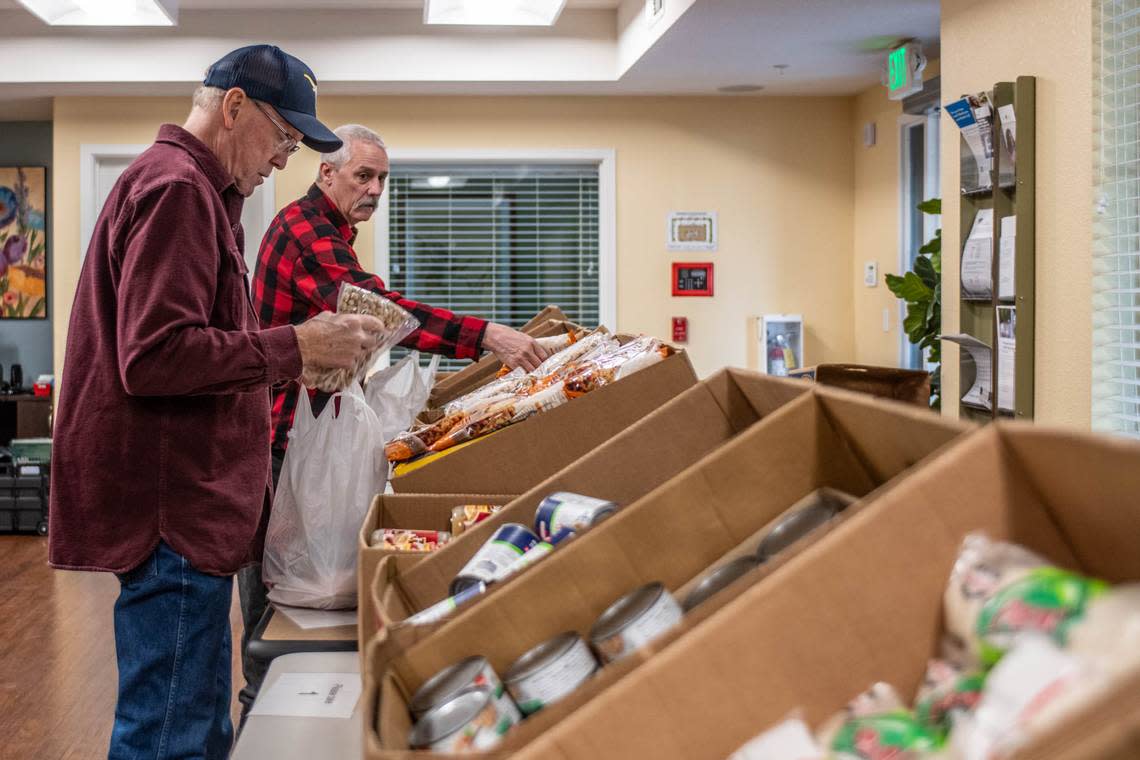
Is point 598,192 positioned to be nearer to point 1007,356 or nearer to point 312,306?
point 1007,356

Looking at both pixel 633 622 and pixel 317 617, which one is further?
pixel 317 617

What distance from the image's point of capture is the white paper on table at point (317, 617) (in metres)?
1.65

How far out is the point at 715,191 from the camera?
6723 mm

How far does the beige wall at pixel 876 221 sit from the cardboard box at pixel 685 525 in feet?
17.0

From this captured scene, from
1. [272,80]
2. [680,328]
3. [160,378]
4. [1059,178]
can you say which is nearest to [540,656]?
[160,378]

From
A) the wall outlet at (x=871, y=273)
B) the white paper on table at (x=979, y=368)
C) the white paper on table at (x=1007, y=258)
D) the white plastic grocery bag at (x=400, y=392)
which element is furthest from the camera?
the wall outlet at (x=871, y=273)

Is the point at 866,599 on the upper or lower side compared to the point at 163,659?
upper

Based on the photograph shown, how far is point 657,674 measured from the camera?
0.68 meters

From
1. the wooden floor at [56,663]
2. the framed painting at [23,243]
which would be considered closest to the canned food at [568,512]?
the wooden floor at [56,663]

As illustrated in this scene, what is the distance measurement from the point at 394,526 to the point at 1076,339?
2114 mm

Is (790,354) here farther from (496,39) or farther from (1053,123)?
(1053,123)

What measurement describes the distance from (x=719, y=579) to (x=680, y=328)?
582 centimetres

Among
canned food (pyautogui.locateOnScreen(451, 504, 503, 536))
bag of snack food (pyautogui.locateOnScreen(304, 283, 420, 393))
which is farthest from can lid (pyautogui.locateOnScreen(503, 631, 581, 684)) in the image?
bag of snack food (pyautogui.locateOnScreen(304, 283, 420, 393))

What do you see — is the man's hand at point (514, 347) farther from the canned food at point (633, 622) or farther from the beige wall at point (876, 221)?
the beige wall at point (876, 221)
